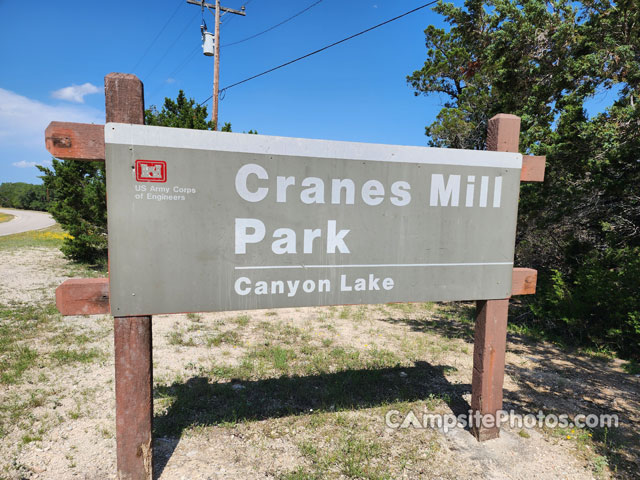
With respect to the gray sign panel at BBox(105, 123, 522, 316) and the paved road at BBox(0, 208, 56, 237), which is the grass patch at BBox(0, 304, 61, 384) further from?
the paved road at BBox(0, 208, 56, 237)

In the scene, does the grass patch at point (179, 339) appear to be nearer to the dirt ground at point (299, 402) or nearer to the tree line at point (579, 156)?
the dirt ground at point (299, 402)

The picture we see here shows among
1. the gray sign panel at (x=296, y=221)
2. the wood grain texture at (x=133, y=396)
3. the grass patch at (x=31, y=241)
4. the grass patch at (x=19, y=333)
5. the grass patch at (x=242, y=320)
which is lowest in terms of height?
the grass patch at (x=31, y=241)

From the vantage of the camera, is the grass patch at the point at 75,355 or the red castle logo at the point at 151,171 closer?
the red castle logo at the point at 151,171

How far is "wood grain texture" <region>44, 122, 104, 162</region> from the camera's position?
7.80 ft

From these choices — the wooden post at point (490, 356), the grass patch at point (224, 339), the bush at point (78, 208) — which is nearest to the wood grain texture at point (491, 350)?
the wooden post at point (490, 356)

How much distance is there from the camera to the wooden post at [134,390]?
2.55m

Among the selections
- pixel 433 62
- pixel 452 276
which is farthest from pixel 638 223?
pixel 433 62

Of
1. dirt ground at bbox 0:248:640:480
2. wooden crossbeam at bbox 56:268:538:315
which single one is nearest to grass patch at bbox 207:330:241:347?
dirt ground at bbox 0:248:640:480

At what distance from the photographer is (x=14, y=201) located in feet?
228

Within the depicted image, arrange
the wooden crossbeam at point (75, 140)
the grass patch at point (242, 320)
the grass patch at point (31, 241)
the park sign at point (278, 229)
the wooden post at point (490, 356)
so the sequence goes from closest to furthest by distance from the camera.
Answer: the wooden crossbeam at point (75, 140), the park sign at point (278, 229), the wooden post at point (490, 356), the grass patch at point (242, 320), the grass patch at point (31, 241)

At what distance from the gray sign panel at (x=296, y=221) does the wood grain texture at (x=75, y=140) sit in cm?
10

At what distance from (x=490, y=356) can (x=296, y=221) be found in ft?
7.00

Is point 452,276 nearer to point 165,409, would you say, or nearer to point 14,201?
point 165,409

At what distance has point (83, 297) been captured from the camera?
2.52m
